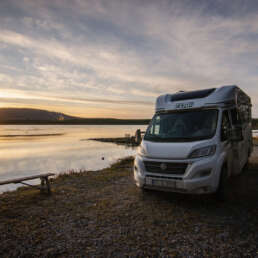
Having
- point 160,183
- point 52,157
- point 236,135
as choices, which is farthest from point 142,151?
point 52,157

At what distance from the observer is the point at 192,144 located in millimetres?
4918

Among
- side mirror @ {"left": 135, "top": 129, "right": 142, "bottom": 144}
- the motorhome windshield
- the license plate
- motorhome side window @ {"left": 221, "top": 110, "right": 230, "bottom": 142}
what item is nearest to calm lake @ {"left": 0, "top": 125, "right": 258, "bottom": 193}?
side mirror @ {"left": 135, "top": 129, "right": 142, "bottom": 144}

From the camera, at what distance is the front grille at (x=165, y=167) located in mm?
4910

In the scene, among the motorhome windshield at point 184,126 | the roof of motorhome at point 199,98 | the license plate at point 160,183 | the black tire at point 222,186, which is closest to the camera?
the license plate at point 160,183

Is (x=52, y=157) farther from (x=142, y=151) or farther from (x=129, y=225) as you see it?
(x=129, y=225)

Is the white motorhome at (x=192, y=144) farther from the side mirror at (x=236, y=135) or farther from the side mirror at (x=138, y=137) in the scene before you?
the side mirror at (x=138, y=137)

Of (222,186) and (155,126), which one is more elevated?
(155,126)

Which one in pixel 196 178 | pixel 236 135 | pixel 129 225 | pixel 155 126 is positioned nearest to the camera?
pixel 129 225

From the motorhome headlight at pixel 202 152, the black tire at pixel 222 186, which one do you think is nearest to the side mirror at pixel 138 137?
the motorhome headlight at pixel 202 152

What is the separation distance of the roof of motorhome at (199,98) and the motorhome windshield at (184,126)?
0.23 meters

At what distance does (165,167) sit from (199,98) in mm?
2480

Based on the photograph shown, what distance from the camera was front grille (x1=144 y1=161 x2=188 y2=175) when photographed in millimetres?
4910

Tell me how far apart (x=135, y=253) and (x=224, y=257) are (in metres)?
1.54

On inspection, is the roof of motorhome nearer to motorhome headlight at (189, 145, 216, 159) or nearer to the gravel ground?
motorhome headlight at (189, 145, 216, 159)
